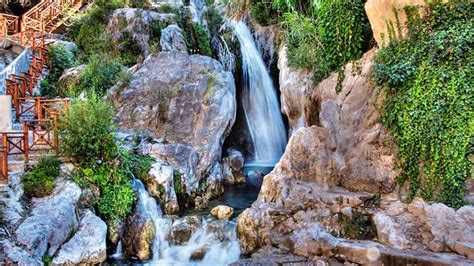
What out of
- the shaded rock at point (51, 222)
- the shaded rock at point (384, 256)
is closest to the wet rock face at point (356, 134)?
the shaded rock at point (384, 256)

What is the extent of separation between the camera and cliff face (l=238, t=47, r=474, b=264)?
7121 mm

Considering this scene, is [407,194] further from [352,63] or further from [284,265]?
[352,63]

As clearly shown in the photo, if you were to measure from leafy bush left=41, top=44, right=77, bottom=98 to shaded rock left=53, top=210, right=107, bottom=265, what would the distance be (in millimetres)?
8984

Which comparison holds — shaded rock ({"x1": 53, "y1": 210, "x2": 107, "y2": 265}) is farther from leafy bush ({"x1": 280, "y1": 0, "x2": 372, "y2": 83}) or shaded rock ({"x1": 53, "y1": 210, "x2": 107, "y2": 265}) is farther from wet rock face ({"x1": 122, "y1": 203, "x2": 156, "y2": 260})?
leafy bush ({"x1": 280, "y1": 0, "x2": 372, "y2": 83})

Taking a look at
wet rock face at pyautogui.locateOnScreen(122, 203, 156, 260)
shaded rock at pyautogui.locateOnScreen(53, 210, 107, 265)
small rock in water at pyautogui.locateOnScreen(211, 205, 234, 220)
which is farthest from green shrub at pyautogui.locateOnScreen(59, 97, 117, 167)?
small rock in water at pyautogui.locateOnScreen(211, 205, 234, 220)

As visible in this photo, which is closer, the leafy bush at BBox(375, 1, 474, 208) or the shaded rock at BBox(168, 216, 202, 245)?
the leafy bush at BBox(375, 1, 474, 208)

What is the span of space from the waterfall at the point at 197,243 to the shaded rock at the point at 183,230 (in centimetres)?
9

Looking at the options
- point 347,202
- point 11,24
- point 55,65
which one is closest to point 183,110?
point 347,202

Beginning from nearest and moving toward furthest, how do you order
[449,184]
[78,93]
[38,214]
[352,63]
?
[38,214], [449,184], [352,63], [78,93]

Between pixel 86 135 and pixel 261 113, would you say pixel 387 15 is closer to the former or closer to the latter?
pixel 261 113

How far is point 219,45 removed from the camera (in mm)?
18641

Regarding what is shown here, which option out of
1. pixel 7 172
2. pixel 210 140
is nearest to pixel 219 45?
pixel 210 140

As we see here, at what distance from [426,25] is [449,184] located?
439cm

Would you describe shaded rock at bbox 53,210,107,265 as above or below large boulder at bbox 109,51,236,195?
below
